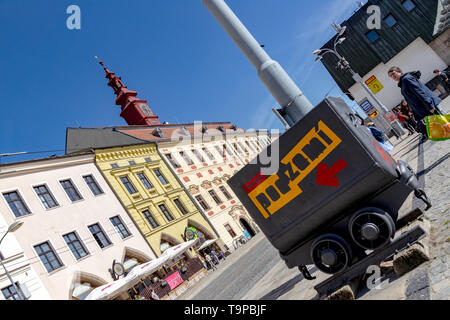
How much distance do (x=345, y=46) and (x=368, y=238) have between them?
41.8 m

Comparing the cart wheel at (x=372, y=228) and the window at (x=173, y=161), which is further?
the window at (x=173, y=161)

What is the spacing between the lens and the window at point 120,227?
2722 cm

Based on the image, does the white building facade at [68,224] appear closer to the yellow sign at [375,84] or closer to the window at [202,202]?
the window at [202,202]

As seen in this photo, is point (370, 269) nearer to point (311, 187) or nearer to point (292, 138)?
point (311, 187)

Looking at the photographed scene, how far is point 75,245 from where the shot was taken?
23.9 metres

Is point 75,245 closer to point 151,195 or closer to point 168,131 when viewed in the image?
point 151,195

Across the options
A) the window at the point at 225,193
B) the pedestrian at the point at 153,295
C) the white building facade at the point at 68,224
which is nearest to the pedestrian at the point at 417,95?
the white building facade at the point at 68,224

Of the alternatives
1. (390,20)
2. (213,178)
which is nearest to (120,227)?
(213,178)

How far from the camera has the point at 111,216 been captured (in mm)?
27344

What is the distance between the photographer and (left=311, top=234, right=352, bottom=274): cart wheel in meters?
4.55

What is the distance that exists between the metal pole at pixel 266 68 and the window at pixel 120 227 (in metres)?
23.4

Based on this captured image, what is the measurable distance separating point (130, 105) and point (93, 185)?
26.3 meters
